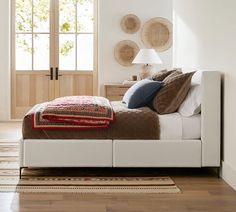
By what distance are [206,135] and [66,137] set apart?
1.14 meters

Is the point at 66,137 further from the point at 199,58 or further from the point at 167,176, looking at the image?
the point at 199,58

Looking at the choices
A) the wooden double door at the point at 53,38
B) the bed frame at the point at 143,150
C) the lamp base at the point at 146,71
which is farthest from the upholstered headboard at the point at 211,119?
the wooden double door at the point at 53,38

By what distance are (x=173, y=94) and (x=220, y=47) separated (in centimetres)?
57

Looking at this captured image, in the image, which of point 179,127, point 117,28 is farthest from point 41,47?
point 179,127

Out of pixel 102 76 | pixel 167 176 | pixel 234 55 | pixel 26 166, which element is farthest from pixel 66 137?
pixel 102 76

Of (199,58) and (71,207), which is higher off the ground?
(199,58)

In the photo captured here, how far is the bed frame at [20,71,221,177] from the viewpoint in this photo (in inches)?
177

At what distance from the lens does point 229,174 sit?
4.33 metres

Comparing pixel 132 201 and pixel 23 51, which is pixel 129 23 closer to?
pixel 23 51

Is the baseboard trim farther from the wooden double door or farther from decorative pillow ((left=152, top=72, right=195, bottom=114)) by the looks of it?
the wooden double door

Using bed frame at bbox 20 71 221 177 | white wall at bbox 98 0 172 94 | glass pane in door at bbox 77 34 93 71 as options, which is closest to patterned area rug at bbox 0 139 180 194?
bed frame at bbox 20 71 221 177

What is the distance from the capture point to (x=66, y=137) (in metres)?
4.53

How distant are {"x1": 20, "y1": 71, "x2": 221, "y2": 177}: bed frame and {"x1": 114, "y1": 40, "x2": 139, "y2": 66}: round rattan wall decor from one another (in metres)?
4.09

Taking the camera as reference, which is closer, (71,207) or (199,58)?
(71,207)
